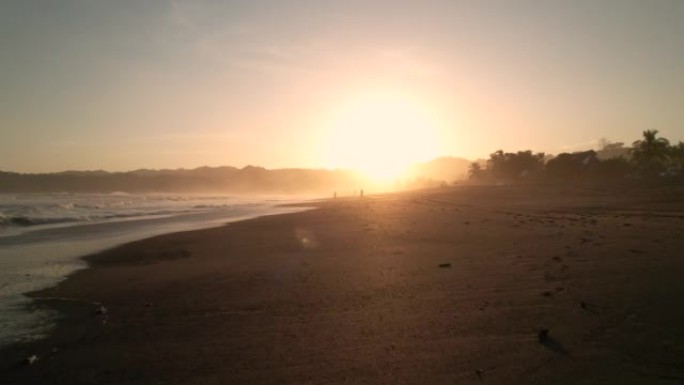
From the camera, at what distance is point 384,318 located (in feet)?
21.0

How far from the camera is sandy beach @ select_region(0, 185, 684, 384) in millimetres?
4707

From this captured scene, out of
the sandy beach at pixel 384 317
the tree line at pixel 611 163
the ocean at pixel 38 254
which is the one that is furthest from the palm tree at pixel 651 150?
the ocean at pixel 38 254

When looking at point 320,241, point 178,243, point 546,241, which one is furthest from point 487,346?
point 178,243

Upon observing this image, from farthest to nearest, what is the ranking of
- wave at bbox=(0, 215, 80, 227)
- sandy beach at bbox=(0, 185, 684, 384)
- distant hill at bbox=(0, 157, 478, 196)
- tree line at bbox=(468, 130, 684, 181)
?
distant hill at bbox=(0, 157, 478, 196)
tree line at bbox=(468, 130, 684, 181)
wave at bbox=(0, 215, 80, 227)
sandy beach at bbox=(0, 185, 684, 384)

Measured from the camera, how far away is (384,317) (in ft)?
21.2

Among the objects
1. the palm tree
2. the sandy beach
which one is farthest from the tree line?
the sandy beach

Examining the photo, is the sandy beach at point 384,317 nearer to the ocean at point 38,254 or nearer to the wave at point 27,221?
the ocean at point 38,254

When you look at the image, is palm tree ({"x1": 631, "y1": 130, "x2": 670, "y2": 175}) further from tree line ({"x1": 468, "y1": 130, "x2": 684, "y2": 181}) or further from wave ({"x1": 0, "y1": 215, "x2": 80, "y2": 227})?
wave ({"x1": 0, "y1": 215, "x2": 80, "y2": 227})

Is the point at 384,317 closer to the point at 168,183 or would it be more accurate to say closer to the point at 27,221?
the point at 27,221

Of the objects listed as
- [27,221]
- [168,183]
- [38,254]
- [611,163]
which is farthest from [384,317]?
[168,183]

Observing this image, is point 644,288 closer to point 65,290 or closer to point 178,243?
point 65,290

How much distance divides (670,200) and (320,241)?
19968mm

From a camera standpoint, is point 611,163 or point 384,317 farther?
point 611,163

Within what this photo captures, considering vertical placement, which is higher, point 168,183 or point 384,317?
point 168,183
